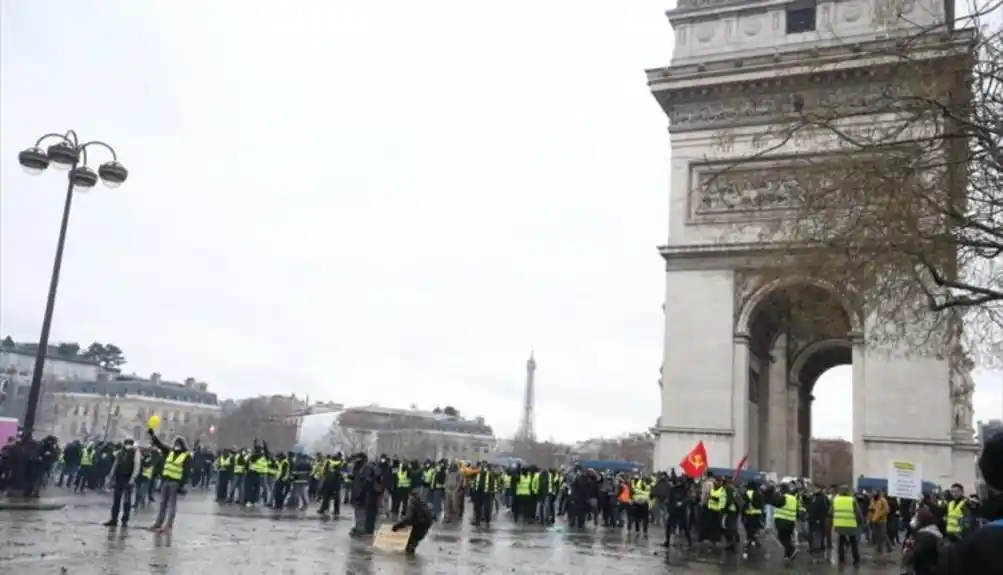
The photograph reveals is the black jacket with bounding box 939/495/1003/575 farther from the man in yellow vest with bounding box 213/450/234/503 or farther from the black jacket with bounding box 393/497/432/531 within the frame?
the man in yellow vest with bounding box 213/450/234/503

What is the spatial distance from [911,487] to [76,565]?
1931 centimetres

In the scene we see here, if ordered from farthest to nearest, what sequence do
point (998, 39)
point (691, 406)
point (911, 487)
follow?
point (691, 406)
point (911, 487)
point (998, 39)

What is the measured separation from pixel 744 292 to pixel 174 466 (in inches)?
788

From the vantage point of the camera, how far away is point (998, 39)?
10672 millimetres

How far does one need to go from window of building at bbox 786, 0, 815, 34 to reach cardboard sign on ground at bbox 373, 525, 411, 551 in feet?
80.6

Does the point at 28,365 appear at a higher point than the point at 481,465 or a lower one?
higher

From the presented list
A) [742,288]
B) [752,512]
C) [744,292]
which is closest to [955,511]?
[752,512]

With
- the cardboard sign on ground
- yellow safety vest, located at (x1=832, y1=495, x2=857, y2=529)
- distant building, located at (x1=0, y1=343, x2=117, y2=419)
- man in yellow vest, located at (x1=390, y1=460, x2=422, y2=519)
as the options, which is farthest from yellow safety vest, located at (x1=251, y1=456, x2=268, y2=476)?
distant building, located at (x1=0, y1=343, x2=117, y2=419)

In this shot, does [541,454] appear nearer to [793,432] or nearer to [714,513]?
[793,432]

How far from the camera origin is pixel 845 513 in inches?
661

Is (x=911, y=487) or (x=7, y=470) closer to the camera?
(x=7, y=470)

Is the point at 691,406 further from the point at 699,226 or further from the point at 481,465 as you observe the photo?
the point at 481,465

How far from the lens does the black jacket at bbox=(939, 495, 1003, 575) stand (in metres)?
2.87

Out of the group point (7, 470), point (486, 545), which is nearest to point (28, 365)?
point (7, 470)
